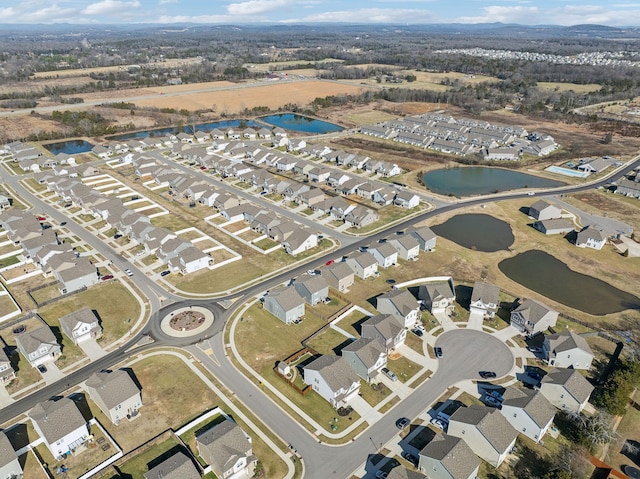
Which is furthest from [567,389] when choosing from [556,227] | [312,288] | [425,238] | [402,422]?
[556,227]

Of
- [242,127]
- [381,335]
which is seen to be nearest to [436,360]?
[381,335]

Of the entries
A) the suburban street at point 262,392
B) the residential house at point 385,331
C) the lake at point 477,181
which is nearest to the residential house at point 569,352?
the suburban street at point 262,392

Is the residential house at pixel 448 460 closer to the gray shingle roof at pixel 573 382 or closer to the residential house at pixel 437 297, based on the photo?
the gray shingle roof at pixel 573 382

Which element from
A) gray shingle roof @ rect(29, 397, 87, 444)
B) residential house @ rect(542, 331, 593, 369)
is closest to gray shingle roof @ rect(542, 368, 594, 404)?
residential house @ rect(542, 331, 593, 369)

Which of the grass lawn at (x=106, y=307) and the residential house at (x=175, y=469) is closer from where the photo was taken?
the residential house at (x=175, y=469)

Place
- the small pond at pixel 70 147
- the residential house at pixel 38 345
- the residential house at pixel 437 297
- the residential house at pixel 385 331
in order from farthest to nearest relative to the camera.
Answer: the small pond at pixel 70 147
the residential house at pixel 437 297
the residential house at pixel 385 331
the residential house at pixel 38 345

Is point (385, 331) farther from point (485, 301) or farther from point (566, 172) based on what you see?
point (566, 172)
